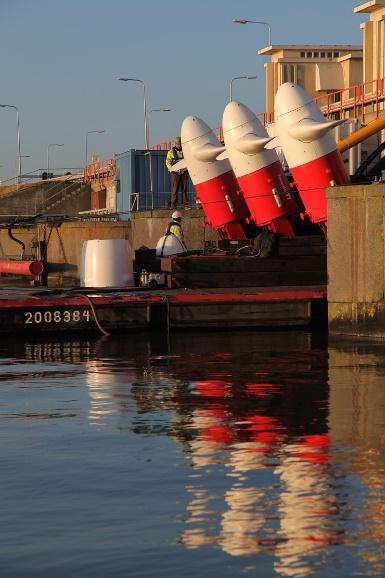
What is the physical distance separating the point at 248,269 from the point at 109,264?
12.4 ft

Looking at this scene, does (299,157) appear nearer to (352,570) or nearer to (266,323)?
(266,323)

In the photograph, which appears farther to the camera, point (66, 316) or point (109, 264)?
point (109, 264)

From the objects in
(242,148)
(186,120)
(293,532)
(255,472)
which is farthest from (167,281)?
(293,532)

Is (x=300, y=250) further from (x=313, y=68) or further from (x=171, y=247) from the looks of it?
(x=313, y=68)

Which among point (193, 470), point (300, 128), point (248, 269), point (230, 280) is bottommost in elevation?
point (193, 470)

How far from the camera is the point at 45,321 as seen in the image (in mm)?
29766

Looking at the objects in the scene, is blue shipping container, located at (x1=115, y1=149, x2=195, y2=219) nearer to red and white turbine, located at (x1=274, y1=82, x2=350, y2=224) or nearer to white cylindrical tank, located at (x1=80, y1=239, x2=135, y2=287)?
red and white turbine, located at (x1=274, y1=82, x2=350, y2=224)

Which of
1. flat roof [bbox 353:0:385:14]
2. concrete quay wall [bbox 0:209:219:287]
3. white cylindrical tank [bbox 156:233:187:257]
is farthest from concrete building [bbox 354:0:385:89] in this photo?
white cylindrical tank [bbox 156:233:187:257]

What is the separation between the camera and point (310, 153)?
34.2 metres

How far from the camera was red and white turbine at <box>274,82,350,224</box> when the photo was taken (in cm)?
3416

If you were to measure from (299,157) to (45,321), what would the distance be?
8.76 meters

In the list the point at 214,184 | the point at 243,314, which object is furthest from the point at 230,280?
the point at 214,184

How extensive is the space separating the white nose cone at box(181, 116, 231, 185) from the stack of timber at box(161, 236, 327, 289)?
248 inches

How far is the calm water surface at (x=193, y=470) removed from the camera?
10.3 m
